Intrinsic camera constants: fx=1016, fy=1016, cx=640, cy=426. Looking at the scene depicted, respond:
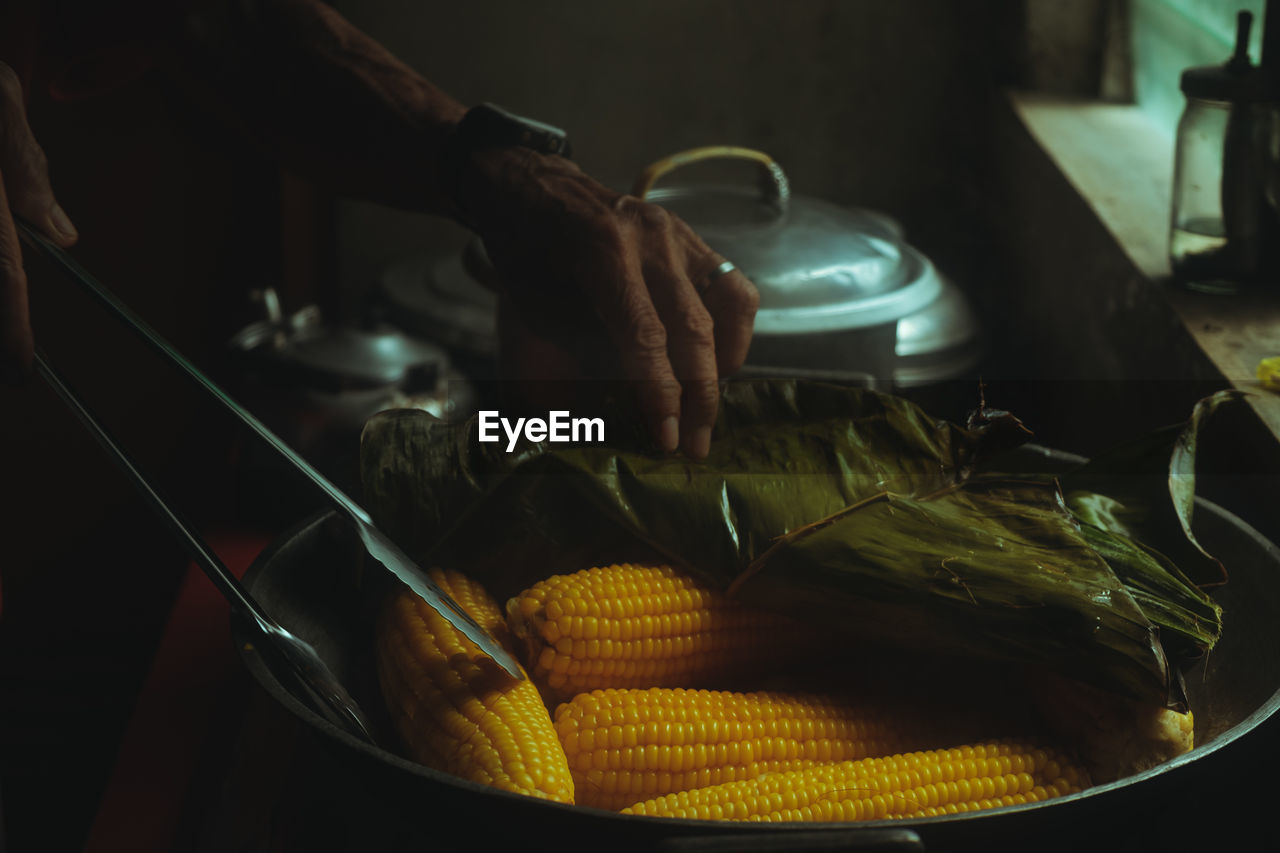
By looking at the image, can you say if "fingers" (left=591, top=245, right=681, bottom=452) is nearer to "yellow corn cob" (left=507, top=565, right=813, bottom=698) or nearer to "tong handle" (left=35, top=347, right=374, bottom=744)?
"yellow corn cob" (left=507, top=565, right=813, bottom=698)

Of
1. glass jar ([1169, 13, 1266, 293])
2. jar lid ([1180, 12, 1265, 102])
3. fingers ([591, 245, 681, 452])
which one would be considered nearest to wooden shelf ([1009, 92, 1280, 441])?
glass jar ([1169, 13, 1266, 293])

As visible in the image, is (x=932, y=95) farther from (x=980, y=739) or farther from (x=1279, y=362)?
(x=980, y=739)

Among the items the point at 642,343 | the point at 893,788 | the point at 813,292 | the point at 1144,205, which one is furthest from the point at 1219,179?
the point at 893,788

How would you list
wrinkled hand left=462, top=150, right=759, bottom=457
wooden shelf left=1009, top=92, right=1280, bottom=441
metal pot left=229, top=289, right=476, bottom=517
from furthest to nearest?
1. metal pot left=229, top=289, right=476, bottom=517
2. wooden shelf left=1009, top=92, right=1280, bottom=441
3. wrinkled hand left=462, top=150, right=759, bottom=457

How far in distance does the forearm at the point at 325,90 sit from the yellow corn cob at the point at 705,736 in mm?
577

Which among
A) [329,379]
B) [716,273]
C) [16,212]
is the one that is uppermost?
[16,212]

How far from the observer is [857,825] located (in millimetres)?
427

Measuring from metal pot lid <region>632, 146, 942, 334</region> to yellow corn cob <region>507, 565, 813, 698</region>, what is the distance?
1.59 ft

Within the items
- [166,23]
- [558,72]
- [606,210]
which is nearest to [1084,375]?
[606,210]

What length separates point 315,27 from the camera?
103cm

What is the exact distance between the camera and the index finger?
21.8 inches

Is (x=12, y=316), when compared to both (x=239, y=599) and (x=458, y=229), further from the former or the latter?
(x=458, y=229)

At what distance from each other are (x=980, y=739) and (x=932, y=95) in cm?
164

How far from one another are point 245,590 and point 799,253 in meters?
0.78
